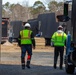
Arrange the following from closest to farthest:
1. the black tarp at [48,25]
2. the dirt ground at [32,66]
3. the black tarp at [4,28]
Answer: the dirt ground at [32,66], the black tarp at [48,25], the black tarp at [4,28]

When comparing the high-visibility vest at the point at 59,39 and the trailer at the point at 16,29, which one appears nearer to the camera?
the high-visibility vest at the point at 59,39

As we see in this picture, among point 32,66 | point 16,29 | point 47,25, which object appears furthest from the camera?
point 16,29

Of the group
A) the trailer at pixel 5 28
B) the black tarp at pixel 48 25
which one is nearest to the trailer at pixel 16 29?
the trailer at pixel 5 28

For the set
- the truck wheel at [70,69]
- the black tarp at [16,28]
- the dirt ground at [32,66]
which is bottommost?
the dirt ground at [32,66]

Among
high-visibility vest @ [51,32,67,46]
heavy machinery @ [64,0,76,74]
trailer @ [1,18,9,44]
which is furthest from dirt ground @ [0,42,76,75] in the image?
trailer @ [1,18,9,44]

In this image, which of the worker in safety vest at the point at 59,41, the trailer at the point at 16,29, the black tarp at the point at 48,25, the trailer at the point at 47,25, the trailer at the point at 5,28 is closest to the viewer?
the worker in safety vest at the point at 59,41

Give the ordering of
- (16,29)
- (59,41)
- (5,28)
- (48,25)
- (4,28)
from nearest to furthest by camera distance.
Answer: (59,41), (48,25), (5,28), (4,28), (16,29)

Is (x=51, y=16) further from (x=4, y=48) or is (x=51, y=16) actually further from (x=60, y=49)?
(x=60, y=49)

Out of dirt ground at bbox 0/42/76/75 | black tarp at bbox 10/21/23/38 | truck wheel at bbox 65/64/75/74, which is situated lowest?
dirt ground at bbox 0/42/76/75

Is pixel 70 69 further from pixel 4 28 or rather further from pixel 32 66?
pixel 4 28

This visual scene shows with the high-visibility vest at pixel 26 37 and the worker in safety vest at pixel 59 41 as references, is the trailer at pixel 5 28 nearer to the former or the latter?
the worker in safety vest at pixel 59 41

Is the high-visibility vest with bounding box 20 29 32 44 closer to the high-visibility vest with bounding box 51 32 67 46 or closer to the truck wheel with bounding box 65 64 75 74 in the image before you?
the high-visibility vest with bounding box 51 32 67 46

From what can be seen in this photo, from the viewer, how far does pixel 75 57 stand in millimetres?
15625

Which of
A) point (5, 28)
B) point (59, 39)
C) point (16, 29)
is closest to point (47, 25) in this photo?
point (5, 28)
